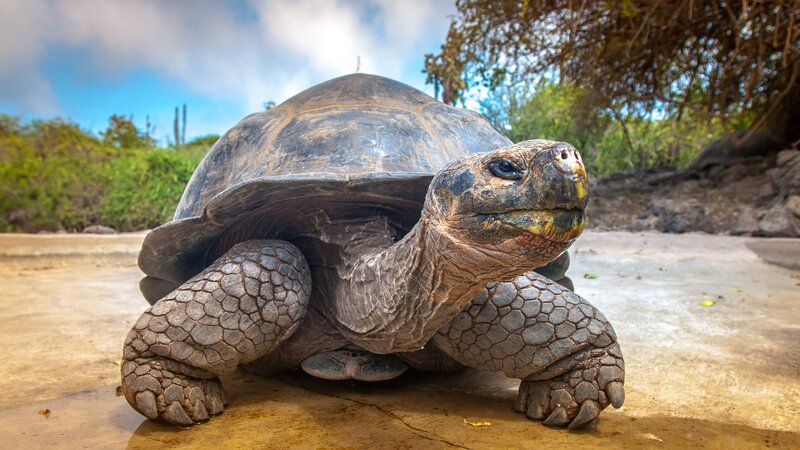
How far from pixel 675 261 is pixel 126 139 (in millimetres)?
19268

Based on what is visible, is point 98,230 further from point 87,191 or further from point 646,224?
point 646,224

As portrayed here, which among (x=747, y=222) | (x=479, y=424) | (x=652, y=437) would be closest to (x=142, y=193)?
(x=747, y=222)

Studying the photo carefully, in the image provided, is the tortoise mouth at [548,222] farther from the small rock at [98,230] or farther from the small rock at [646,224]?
the small rock at [98,230]

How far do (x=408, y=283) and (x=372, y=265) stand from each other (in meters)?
0.21

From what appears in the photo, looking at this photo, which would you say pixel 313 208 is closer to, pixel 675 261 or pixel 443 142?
pixel 443 142

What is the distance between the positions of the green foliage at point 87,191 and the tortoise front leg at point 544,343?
9972mm

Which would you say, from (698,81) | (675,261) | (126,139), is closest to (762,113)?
(698,81)

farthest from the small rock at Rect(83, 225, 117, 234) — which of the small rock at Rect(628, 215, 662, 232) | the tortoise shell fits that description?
the tortoise shell

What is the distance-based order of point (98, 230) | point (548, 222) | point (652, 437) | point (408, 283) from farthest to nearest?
point (98, 230), point (652, 437), point (408, 283), point (548, 222)

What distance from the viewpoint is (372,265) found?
1720 mm

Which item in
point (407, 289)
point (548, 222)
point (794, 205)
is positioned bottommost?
point (407, 289)

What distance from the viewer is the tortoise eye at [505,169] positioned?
1.21 meters

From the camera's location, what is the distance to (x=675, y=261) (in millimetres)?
5750

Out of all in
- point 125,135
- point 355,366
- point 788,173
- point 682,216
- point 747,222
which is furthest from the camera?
point 125,135
